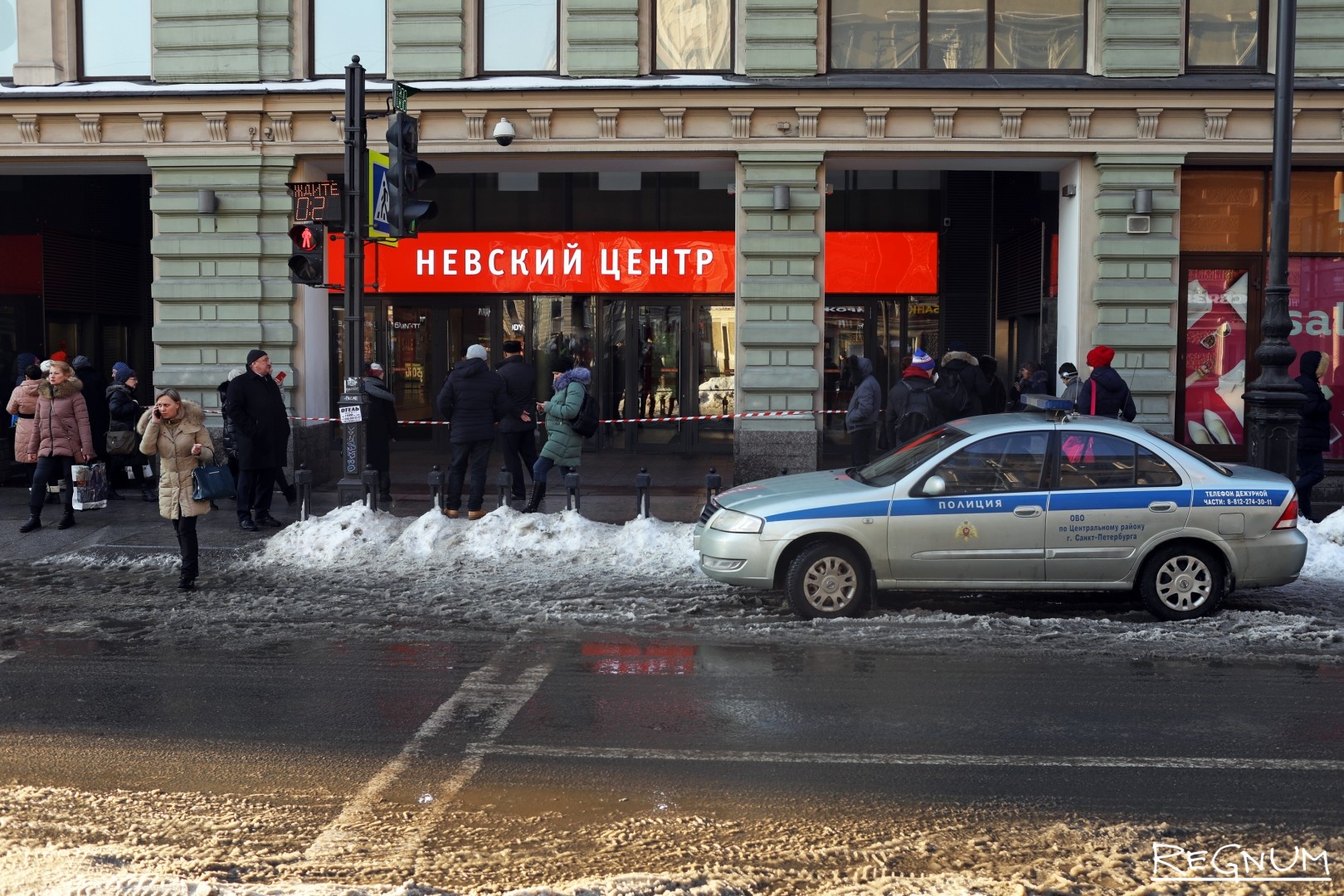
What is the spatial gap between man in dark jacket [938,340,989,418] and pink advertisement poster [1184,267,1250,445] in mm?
2897

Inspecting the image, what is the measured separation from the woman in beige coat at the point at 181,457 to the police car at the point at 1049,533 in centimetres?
451

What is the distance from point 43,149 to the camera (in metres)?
16.6

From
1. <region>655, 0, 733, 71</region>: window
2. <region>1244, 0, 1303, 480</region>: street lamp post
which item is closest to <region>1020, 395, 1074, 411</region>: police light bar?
<region>1244, 0, 1303, 480</region>: street lamp post

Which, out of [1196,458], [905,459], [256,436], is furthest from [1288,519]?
[256,436]

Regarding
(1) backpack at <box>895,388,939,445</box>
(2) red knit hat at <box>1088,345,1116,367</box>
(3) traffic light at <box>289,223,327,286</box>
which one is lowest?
(1) backpack at <box>895,388,939,445</box>

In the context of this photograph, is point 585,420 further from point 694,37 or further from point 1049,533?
point 694,37

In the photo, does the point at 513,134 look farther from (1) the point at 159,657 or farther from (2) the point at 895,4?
(1) the point at 159,657

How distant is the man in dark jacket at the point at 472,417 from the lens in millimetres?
13398

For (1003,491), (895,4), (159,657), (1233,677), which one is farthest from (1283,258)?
(159,657)

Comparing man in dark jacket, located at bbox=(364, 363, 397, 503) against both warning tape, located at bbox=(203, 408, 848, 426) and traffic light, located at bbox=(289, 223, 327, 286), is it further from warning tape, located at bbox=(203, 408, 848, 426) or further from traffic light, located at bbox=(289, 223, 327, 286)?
traffic light, located at bbox=(289, 223, 327, 286)

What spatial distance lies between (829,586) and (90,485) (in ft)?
29.7

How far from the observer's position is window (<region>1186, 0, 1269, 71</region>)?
16.2m

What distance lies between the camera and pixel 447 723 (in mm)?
6695

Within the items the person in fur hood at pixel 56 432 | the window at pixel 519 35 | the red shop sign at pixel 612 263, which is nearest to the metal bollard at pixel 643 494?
the person in fur hood at pixel 56 432
